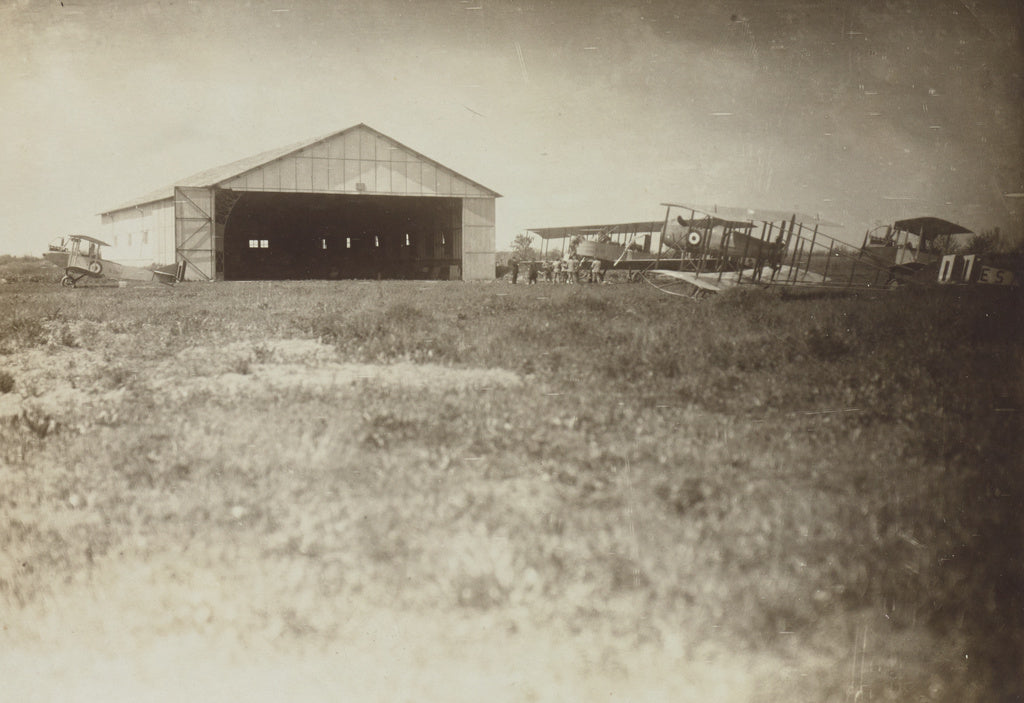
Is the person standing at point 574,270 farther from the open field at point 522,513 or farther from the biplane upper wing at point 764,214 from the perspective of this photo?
the open field at point 522,513

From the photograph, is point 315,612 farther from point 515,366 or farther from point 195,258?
point 195,258

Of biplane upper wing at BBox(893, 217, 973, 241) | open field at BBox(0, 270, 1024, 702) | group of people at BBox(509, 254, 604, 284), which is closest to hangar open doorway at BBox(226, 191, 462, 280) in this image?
group of people at BBox(509, 254, 604, 284)

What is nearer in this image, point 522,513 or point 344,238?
point 522,513

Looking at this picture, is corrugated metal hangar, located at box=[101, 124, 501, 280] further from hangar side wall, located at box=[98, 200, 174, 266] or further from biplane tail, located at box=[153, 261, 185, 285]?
biplane tail, located at box=[153, 261, 185, 285]

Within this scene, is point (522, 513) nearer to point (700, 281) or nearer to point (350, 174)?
point (700, 281)

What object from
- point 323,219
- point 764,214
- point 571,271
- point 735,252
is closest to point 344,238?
point 323,219

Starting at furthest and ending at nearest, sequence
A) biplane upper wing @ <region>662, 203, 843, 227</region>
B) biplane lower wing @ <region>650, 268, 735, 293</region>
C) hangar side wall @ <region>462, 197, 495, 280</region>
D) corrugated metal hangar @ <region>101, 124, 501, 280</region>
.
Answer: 1. hangar side wall @ <region>462, 197, 495, 280</region>
2. corrugated metal hangar @ <region>101, 124, 501, 280</region>
3. biplane lower wing @ <region>650, 268, 735, 293</region>
4. biplane upper wing @ <region>662, 203, 843, 227</region>
